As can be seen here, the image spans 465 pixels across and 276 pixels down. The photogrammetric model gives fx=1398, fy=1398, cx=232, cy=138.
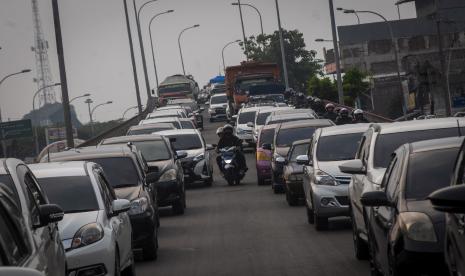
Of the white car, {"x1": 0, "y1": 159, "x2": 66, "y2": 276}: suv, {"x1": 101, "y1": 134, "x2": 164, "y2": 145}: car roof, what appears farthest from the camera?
{"x1": 101, "y1": 134, "x2": 164, "y2": 145}: car roof

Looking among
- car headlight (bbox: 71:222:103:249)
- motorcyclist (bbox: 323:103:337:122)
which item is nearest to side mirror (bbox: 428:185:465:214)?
car headlight (bbox: 71:222:103:249)

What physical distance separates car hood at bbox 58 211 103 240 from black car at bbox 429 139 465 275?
18.1ft

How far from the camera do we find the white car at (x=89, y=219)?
13.4 metres

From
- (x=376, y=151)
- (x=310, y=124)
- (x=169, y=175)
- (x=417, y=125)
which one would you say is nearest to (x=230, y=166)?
(x=310, y=124)

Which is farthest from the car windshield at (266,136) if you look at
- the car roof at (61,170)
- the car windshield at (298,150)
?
the car roof at (61,170)

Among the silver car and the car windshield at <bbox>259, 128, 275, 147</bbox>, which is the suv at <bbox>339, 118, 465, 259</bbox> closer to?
the silver car

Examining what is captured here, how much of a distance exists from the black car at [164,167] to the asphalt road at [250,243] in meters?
0.35

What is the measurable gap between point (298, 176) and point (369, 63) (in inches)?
3901

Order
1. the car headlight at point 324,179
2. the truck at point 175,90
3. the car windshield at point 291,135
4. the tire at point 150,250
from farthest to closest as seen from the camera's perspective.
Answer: the truck at point 175,90, the car windshield at point 291,135, the car headlight at point 324,179, the tire at point 150,250

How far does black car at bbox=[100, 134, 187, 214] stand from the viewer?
88.4 ft

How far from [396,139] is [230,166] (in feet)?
61.1

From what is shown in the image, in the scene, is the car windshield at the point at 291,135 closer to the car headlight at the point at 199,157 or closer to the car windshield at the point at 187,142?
the car headlight at the point at 199,157

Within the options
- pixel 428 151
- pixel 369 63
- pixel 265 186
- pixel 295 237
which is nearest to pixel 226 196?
pixel 265 186

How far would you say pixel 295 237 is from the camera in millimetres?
20375
